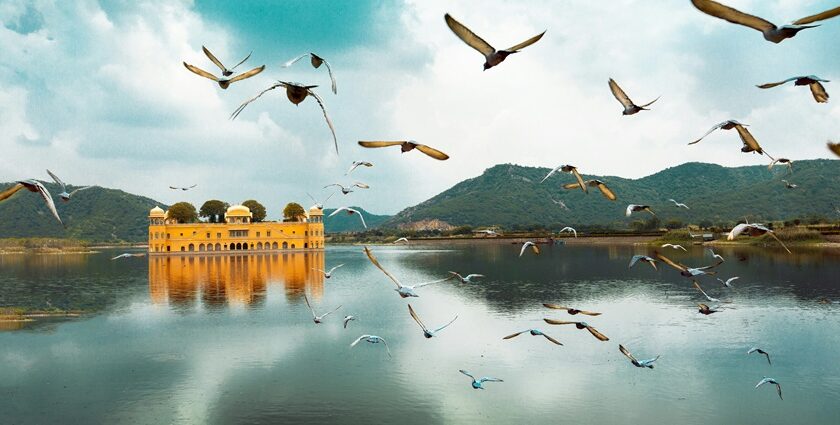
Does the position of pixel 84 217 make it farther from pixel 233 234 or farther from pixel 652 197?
pixel 652 197

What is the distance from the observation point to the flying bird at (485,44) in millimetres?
3254

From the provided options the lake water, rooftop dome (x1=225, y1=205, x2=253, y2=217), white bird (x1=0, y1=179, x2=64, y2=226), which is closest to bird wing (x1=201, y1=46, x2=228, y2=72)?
white bird (x1=0, y1=179, x2=64, y2=226)

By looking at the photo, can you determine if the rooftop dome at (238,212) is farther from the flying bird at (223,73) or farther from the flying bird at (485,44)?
the flying bird at (485,44)

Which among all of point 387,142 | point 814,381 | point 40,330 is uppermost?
point 387,142

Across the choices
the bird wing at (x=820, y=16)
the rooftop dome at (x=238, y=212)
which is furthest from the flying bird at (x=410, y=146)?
the rooftop dome at (x=238, y=212)

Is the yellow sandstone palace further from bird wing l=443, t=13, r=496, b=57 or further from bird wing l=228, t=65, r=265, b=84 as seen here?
bird wing l=443, t=13, r=496, b=57

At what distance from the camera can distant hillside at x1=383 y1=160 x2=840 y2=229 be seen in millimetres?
97688

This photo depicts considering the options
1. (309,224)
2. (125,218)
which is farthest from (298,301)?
(125,218)

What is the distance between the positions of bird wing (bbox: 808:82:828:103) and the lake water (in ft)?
29.9

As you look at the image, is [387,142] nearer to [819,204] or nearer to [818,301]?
[818,301]

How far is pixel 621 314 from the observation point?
24125 mm

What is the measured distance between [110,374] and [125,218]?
5136 inches

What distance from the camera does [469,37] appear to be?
3.49 meters

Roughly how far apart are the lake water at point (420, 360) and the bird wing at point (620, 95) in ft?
28.0
